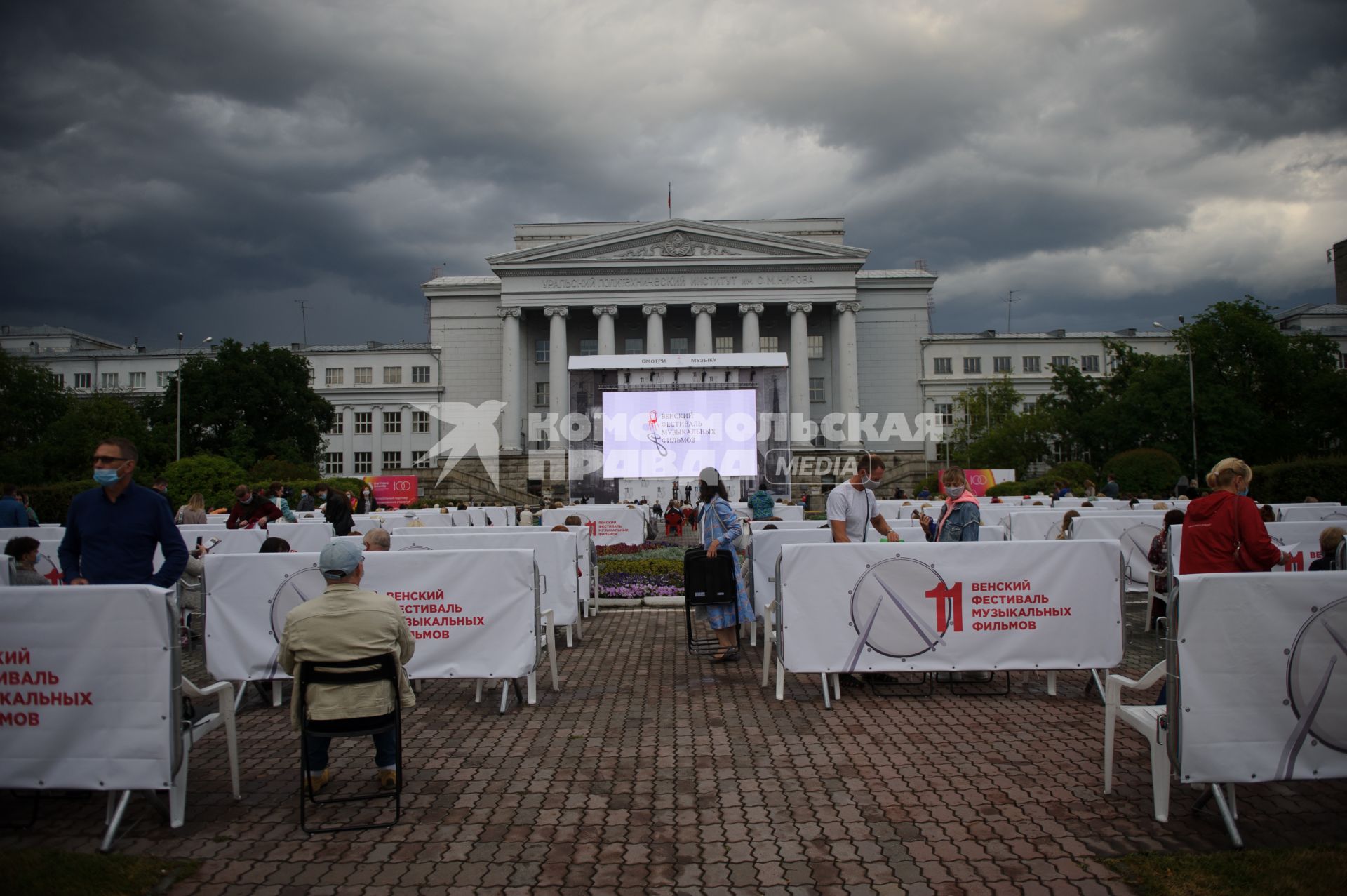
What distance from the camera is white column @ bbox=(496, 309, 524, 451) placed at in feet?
219

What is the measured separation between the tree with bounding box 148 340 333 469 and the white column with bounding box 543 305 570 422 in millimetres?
17463

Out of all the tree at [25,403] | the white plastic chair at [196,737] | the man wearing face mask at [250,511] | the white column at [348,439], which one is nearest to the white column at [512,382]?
the white column at [348,439]

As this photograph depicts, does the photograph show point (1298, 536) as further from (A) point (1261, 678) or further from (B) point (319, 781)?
Result: (B) point (319, 781)

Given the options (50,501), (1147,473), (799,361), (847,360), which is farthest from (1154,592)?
(847,360)

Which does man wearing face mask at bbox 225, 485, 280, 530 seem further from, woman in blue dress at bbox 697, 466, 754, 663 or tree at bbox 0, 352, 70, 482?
tree at bbox 0, 352, 70, 482

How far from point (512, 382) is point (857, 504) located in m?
59.7

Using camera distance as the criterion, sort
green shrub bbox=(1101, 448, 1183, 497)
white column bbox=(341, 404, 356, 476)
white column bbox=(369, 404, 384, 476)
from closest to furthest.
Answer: green shrub bbox=(1101, 448, 1183, 497) < white column bbox=(369, 404, 384, 476) < white column bbox=(341, 404, 356, 476)

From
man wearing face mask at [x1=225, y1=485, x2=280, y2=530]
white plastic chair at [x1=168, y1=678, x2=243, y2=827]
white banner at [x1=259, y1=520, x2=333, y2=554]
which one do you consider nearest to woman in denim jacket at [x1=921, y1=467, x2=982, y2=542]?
white plastic chair at [x1=168, y1=678, x2=243, y2=827]

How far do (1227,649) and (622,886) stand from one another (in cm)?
353

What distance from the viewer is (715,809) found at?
525cm

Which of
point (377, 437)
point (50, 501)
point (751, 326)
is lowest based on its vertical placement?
point (50, 501)

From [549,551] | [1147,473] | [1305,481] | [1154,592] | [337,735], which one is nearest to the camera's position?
[337,735]

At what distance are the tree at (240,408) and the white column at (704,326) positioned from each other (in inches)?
1137

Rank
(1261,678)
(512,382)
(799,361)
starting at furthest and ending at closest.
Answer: (512,382) → (799,361) → (1261,678)
